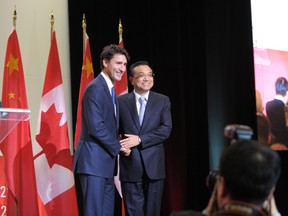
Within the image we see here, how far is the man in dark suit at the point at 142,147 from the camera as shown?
10.4 feet

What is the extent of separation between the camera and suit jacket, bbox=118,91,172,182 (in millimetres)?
3170

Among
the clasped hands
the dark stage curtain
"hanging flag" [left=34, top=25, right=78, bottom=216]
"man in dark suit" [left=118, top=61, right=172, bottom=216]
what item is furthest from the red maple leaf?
the clasped hands

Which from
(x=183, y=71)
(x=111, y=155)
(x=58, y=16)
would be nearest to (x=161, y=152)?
(x=111, y=155)

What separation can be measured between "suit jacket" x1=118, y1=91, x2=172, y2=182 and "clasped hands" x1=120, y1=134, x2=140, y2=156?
0.17ft

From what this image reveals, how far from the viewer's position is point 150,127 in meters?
3.26

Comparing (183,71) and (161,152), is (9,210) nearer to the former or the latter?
(161,152)

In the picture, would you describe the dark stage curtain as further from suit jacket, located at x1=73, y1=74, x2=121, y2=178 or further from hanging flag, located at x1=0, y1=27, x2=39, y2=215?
suit jacket, located at x1=73, y1=74, x2=121, y2=178

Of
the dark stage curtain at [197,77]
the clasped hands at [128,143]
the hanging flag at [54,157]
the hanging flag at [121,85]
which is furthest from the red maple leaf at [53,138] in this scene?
the clasped hands at [128,143]

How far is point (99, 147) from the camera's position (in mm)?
2916

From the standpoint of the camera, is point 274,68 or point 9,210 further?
point 274,68

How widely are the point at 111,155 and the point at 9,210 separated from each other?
4.24 feet

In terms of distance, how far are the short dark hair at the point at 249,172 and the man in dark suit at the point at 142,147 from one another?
198 cm

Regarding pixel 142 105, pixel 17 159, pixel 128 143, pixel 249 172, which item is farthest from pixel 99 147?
pixel 249 172

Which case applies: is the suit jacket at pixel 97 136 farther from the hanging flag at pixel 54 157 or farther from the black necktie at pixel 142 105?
the hanging flag at pixel 54 157
